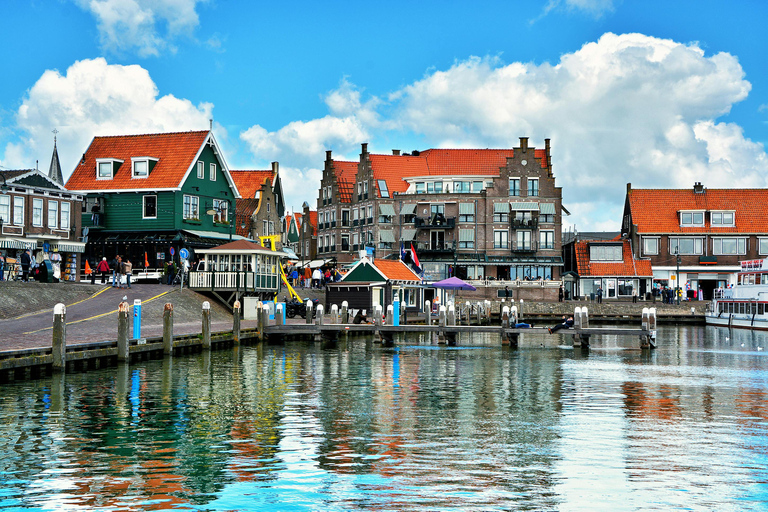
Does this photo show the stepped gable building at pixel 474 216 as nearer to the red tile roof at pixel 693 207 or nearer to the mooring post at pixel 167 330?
the red tile roof at pixel 693 207

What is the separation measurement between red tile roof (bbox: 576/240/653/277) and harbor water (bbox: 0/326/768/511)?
5985 centimetres

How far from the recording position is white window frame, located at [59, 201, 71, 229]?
57.6 meters

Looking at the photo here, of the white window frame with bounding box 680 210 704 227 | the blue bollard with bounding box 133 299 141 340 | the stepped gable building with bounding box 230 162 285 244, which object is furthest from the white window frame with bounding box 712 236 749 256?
the blue bollard with bounding box 133 299 141 340

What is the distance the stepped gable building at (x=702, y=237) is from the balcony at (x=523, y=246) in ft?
35.8

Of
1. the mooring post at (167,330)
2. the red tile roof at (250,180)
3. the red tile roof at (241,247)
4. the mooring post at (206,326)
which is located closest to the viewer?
the mooring post at (167,330)

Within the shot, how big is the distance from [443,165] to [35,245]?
182ft

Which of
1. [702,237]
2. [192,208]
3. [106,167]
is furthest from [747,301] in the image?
[106,167]

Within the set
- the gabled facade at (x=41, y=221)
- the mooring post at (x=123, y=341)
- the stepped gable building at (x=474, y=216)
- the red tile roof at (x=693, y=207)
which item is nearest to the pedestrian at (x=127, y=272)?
the gabled facade at (x=41, y=221)

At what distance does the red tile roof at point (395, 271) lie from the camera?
62.6m

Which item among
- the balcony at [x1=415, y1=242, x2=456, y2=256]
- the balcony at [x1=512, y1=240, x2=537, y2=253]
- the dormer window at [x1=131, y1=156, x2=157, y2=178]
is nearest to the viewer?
the dormer window at [x1=131, y1=156, x2=157, y2=178]

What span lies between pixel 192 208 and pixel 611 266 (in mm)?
47627

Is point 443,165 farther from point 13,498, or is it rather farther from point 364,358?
point 13,498

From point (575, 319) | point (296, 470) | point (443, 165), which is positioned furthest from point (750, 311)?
point (296, 470)

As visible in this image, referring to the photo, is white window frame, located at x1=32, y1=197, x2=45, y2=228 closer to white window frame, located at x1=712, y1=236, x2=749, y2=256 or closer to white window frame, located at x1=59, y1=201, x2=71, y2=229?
white window frame, located at x1=59, y1=201, x2=71, y2=229
